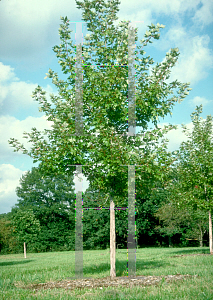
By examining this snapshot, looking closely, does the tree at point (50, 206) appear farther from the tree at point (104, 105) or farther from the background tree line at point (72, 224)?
the tree at point (104, 105)

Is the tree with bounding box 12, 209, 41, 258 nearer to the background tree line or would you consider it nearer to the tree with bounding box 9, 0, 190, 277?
the background tree line

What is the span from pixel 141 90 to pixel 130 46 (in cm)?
129

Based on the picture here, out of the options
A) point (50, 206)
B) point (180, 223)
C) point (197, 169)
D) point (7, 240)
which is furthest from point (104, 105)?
point (7, 240)

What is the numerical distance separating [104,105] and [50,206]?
3950 cm

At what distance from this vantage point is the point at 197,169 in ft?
51.9

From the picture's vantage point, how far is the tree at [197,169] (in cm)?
1538

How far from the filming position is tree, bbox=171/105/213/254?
15.4 meters

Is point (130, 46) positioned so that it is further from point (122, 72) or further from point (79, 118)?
point (79, 118)

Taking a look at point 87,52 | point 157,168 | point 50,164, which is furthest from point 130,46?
point 50,164

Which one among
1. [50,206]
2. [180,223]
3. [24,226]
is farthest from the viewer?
[50,206]

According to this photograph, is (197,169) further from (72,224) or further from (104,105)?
(72,224)

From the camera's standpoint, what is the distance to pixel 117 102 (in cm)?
779

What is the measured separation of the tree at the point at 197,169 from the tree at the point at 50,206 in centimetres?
2761

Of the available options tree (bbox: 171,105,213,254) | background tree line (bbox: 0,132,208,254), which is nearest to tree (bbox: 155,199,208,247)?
background tree line (bbox: 0,132,208,254)
